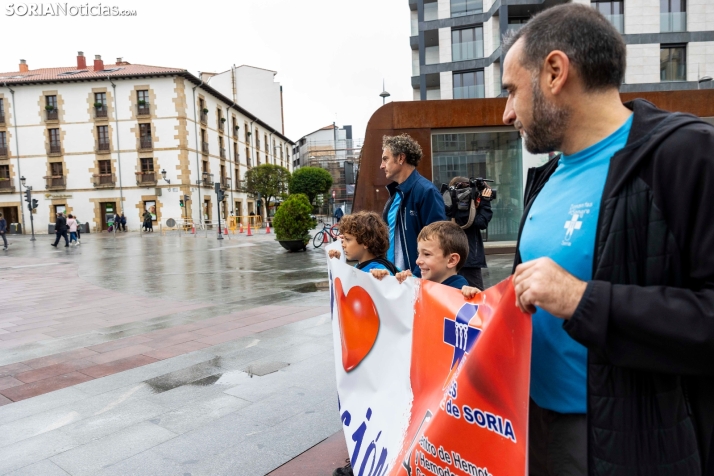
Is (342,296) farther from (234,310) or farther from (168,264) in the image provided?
(168,264)

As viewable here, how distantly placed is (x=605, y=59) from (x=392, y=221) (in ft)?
8.74

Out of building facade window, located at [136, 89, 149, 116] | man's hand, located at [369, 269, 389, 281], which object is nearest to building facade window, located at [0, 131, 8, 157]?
building facade window, located at [136, 89, 149, 116]

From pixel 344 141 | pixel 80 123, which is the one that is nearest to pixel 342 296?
pixel 80 123

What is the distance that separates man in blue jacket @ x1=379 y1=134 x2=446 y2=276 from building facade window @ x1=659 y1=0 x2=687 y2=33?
32358mm

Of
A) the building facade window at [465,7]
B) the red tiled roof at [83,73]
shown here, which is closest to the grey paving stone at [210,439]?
the building facade window at [465,7]

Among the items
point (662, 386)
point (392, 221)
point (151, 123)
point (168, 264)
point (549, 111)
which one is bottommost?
point (168, 264)

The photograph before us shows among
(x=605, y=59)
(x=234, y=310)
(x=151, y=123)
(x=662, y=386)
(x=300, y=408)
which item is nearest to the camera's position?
(x=662, y=386)

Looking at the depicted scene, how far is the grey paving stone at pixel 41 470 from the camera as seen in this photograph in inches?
118

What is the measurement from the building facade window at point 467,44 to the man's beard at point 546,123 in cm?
3601

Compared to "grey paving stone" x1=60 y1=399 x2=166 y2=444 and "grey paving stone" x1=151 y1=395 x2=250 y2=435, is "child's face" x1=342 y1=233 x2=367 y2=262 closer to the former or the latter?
"grey paving stone" x1=151 y1=395 x2=250 y2=435

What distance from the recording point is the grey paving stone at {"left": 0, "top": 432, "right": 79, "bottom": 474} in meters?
3.15

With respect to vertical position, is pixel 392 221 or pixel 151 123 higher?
pixel 151 123

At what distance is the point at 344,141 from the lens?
88.9 m

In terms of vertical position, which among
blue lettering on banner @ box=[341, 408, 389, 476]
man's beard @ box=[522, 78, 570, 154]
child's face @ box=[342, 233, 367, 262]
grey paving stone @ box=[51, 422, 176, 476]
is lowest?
grey paving stone @ box=[51, 422, 176, 476]
